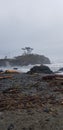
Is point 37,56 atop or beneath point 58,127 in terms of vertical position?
atop

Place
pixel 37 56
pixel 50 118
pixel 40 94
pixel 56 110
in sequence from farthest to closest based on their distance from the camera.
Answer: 1. pixel 37 56
2. pixel 40 94
3. pixel 56 110
4. pixel 50 118

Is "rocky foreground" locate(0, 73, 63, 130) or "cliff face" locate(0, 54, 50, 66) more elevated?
"cliff face" locate(0, 54, 50, 66)

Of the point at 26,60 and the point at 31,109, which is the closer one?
the point at 31,109

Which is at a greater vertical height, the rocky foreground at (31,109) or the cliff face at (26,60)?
the cliff face at (26,60)

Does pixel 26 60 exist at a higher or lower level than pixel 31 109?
higher

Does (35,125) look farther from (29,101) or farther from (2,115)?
(29,101)

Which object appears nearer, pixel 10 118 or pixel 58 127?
pixel 58 127

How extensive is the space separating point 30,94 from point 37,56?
88740 millimetres

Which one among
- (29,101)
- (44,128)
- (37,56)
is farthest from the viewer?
(37,56)

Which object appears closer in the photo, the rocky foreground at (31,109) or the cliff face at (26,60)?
the rocky foreground at (31,109)

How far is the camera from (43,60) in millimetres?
101000

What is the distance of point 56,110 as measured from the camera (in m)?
8.71

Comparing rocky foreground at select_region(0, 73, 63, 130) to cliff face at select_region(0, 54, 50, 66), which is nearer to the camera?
rocky foreground at select_region(0, 73, 63, 130)

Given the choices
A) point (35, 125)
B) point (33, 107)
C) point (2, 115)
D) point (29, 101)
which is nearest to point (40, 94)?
point (29, 101)
